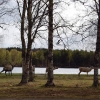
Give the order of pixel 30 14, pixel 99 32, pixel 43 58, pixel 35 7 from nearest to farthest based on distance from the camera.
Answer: pixel 99 32 → pixel 30 14 → pixel 35 7 → pixel 43 58

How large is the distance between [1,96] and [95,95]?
482cm

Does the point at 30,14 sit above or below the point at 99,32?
above

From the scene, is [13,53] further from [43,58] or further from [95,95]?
[95,95]

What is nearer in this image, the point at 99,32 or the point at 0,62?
the point at 99,32

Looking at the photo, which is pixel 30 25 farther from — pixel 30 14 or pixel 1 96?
pixel 1 96

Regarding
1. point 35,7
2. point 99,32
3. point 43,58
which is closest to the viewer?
point 99,32

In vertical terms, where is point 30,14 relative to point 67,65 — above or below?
above

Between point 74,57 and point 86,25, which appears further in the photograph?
point 74,57

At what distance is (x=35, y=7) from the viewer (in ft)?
89.0

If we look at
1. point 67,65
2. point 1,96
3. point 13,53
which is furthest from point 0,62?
point 1,96

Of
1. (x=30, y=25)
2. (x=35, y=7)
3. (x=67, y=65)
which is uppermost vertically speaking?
(x=35, y=7)

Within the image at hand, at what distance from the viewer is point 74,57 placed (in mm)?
106938

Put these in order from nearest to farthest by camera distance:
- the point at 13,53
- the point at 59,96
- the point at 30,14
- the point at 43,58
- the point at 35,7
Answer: the point at 59,96, the point at 30,14, the point at 35,7, the point at 43,58, the point at 13,53

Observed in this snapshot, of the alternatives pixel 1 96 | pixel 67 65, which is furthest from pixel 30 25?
pixel 67 65
